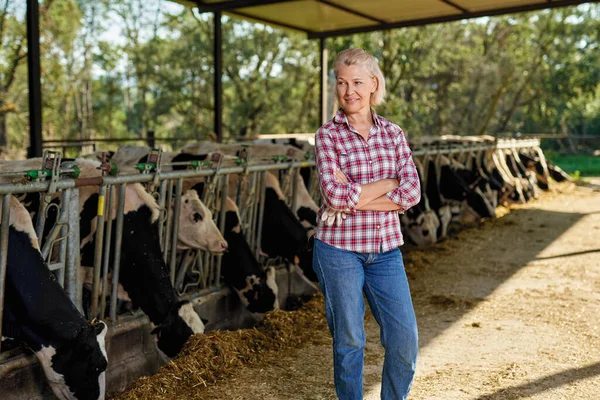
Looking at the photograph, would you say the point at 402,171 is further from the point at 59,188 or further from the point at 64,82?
the point at 64,82

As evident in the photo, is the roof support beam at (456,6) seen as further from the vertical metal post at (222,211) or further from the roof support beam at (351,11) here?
the vertical metal post at (222,211)

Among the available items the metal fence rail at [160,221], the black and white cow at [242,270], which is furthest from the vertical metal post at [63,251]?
the black and white cow at [242,270]

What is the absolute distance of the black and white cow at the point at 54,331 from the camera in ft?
10.5

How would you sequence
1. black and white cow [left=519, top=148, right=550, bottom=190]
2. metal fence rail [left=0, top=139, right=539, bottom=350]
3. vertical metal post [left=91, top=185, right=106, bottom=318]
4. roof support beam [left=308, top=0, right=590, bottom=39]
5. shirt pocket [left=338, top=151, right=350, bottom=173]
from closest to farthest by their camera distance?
1. shirt pocket [left=338, top=151, right=350, bottom=173]
2. metal fence rail [left=0, top=139, right=539, bottom=350]
3. vertical metal post [left=91, top=185, right=106, bottom=318]
4. roof support beam [left=308, top=0, right=590, bottom=39]
5. black and white cow [left=519, top=148, right=550, bottom=190]

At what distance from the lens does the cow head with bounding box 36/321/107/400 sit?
3207 mm

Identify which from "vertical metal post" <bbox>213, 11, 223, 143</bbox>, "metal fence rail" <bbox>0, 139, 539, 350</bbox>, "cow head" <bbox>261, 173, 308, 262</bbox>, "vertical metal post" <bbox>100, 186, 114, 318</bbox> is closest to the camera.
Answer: "metal fence rail" <bbox>0, 139, 539, 350</bbox>

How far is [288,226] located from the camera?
19.0ft

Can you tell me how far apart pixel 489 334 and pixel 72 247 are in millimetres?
2906

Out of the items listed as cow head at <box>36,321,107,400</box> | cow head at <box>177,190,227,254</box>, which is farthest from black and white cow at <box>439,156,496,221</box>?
cow head at <box>36,321,107,400</box>

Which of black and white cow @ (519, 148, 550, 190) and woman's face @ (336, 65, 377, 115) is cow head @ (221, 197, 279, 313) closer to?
woman's face @ (336, 65, 377, 115)

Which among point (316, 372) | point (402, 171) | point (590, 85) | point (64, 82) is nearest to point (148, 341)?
point (316, 372)

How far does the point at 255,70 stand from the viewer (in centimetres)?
2191

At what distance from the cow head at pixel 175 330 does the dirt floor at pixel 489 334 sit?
14.6 inches

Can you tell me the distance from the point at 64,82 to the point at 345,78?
946 inches
